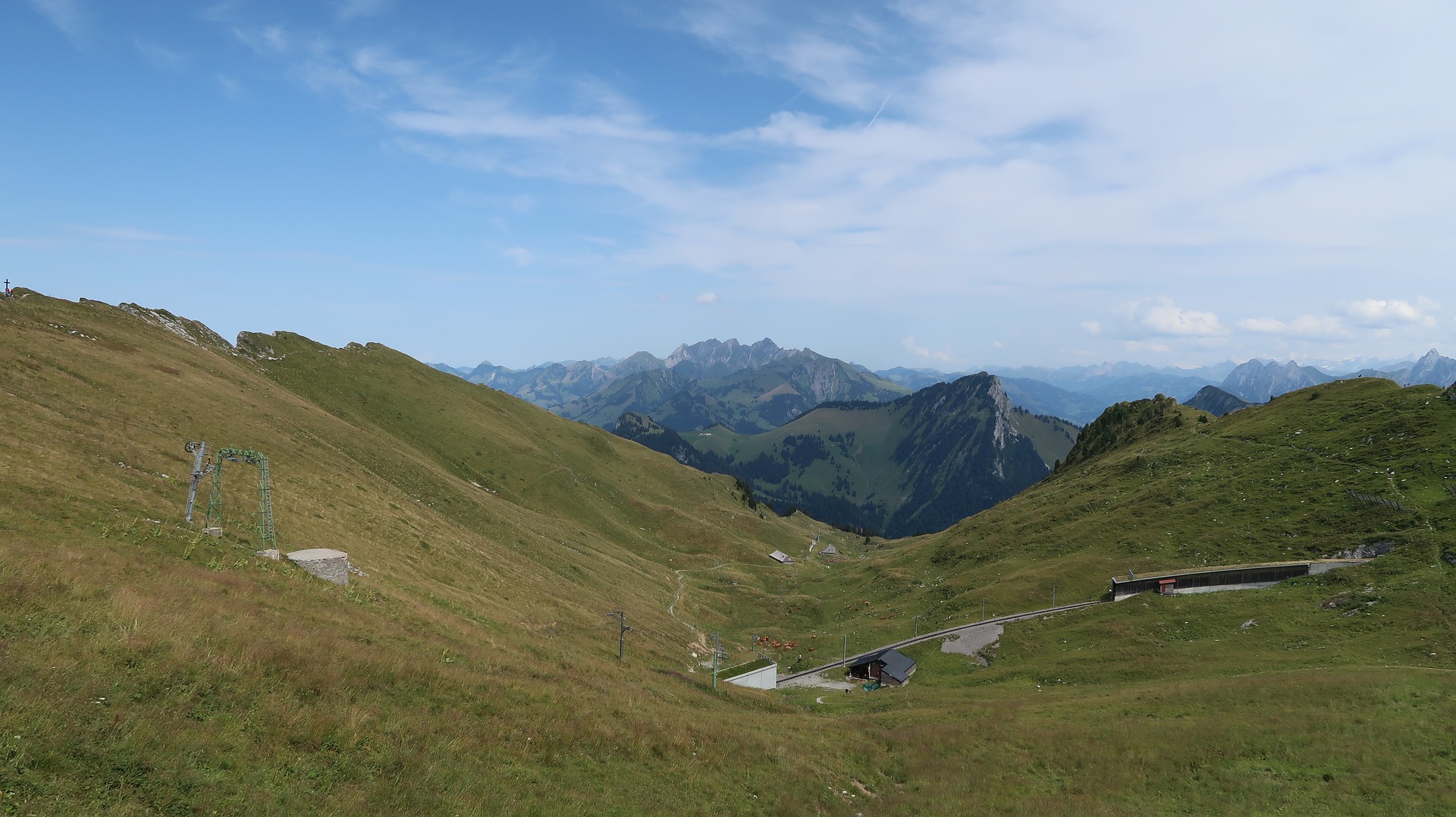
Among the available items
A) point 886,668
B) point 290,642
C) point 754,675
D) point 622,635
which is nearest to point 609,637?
point 622,635

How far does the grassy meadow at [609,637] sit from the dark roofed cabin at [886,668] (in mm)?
1552

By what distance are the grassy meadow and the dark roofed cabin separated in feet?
5.09

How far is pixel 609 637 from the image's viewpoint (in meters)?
51.8

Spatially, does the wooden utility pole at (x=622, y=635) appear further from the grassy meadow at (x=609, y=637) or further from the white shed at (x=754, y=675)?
the white shed at (x=754, y=675)

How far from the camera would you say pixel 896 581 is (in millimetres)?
98875

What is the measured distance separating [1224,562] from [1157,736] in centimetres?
4167

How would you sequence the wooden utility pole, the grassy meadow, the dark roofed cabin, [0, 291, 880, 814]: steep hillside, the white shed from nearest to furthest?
[0, 291, 880, 814]: steep hillside < the grassy meadow < the wooden utility pole < the white shed < the dark roofed cabin

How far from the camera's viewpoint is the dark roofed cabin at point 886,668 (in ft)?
200

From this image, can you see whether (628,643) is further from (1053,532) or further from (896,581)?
(1053,532)

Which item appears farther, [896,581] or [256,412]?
[896,581]

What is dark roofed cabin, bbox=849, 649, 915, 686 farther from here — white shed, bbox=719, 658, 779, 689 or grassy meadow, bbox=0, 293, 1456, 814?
white shed, bbox=719, 658, 779, 689

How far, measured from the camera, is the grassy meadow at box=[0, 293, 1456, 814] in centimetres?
1636

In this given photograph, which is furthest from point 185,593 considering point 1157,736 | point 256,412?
point 256,412

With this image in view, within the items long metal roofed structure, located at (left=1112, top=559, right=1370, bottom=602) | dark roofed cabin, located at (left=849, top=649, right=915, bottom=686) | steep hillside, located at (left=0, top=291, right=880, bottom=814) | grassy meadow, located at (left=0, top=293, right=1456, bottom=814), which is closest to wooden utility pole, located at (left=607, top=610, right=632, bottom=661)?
steep hillside, located at (left=0, top=291, right=880, bottom=814)
